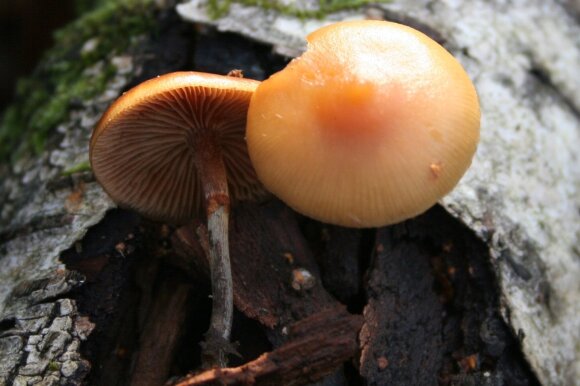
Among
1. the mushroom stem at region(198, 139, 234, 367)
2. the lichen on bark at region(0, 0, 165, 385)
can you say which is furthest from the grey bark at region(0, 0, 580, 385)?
the mushroom stem at region(198, 139, 234, 367)

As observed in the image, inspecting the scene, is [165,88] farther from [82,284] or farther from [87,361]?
[87,361]

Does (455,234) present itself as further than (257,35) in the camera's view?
No

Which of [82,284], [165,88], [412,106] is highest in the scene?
[412,106]

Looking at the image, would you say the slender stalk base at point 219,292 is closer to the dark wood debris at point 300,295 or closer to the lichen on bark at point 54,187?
the dark wood debris at point 300,295

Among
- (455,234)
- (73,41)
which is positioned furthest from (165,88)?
(73,41)

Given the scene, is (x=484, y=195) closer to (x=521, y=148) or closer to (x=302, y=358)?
(x=521, y=148)

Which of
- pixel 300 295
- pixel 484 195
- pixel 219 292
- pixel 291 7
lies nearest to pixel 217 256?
pixel 219 292

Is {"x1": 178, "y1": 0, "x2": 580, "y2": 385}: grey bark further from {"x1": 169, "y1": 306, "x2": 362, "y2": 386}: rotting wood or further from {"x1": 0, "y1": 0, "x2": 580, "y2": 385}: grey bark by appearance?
{"x1": 169, "y1": 306, "x2": 362, "y2": 386}: rotting wood
